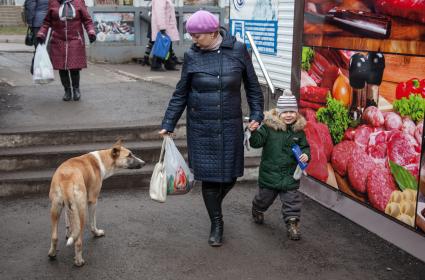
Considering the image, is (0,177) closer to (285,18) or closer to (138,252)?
(138,252)

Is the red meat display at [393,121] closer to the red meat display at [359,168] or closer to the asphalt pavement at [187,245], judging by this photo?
the red meat display at [359,168]

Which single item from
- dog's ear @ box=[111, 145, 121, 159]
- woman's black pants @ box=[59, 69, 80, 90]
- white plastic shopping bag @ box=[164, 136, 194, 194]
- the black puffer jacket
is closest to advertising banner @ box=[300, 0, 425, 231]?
the black puffer jacket

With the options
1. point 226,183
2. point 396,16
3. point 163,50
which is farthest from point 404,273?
point 163,50

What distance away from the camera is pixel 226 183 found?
500cm

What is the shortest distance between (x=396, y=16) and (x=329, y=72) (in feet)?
3.92

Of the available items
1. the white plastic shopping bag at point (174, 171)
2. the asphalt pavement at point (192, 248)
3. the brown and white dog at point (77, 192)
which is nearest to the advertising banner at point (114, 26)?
the asphalt pavement at point (192, 248)

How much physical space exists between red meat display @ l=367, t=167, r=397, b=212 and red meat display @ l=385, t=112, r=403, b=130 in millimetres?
385

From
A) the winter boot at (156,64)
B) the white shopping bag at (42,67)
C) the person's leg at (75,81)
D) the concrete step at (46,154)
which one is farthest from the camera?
the winter boot at (156,64)

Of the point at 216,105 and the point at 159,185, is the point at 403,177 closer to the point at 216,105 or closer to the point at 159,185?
the point at 216,105

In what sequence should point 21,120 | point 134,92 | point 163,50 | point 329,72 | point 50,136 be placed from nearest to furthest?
point 329,72
point 50,136
point 21,120
point 134,92
point 163,50

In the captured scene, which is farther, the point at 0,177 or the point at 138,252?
the point at 0,177

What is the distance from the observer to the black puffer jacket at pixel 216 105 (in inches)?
186

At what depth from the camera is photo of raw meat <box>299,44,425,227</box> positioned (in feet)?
15.8

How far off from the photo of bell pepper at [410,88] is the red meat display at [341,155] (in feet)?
2.77
